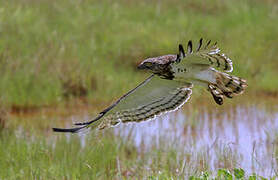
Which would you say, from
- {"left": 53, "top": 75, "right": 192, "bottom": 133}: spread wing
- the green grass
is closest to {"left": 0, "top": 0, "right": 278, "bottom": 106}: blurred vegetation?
the green grass

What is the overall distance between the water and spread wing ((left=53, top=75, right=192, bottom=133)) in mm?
524

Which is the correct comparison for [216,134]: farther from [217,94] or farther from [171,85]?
[217,94]

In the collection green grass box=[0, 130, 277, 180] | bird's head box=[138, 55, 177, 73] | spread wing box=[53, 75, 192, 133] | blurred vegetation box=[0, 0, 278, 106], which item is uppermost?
blurred vegetation box=[0, 0, 278, 106]

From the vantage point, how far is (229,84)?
17.0ft

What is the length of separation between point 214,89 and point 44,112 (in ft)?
11.2

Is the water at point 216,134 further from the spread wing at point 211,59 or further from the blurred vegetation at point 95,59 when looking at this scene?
the spread wing at point 211,59

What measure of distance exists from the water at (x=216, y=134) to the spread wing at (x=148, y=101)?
1.72 feet

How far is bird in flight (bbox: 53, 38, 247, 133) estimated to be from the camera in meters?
4.92

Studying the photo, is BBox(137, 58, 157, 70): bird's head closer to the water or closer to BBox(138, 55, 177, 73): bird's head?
BBox(138, 55, 177, 73): bird's head

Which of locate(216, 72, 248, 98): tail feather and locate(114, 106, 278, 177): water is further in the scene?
locate(114, 106, 278, 177): water

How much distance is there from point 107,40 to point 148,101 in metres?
4.55

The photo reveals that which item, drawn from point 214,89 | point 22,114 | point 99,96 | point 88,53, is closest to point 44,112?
point 22,114

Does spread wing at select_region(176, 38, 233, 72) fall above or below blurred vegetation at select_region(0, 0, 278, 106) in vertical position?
below

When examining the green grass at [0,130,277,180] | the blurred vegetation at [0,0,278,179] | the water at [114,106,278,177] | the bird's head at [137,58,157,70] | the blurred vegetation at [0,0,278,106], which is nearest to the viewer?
the bird's head at [137,58,157,70]
